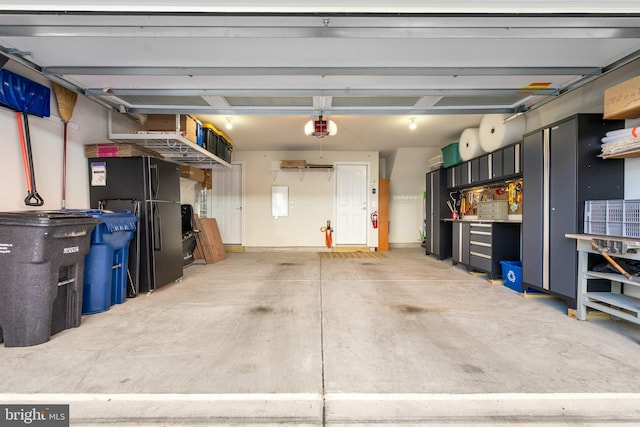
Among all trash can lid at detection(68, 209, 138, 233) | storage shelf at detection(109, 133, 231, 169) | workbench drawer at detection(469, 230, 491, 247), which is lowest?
workbench drawer at detection(469, 230, 491, 247)

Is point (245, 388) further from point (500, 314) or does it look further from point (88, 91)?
point (88, 91)

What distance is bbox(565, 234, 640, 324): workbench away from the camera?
88.1 inches

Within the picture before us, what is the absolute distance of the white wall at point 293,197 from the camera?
7395 millimetres

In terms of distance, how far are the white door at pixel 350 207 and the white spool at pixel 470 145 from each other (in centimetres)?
261

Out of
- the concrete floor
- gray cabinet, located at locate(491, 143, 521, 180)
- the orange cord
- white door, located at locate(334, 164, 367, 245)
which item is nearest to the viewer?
the concrete floor

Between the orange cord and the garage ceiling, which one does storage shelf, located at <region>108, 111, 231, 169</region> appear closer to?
the garage ceiling

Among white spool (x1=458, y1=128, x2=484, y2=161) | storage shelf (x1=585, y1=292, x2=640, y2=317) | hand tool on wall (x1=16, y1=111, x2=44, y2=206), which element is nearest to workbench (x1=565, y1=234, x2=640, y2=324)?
→ storage shelf (x1=585, y1=292, x2=640, y2=317)

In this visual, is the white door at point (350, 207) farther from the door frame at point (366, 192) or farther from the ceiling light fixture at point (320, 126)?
the ceiling light fixture at point (320, 126)

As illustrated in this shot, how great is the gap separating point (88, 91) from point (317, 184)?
16.3ft

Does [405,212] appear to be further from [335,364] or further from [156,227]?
[335,364]

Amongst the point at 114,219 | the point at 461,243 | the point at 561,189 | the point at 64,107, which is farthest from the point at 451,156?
the point at 64,107

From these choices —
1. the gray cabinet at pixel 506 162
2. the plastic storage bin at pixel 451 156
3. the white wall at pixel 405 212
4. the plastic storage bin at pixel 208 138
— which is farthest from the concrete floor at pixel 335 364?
the white wall at pixel 405 212

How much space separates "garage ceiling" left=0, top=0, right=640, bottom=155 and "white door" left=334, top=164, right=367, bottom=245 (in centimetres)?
345

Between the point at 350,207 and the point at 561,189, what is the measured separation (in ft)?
15.8
